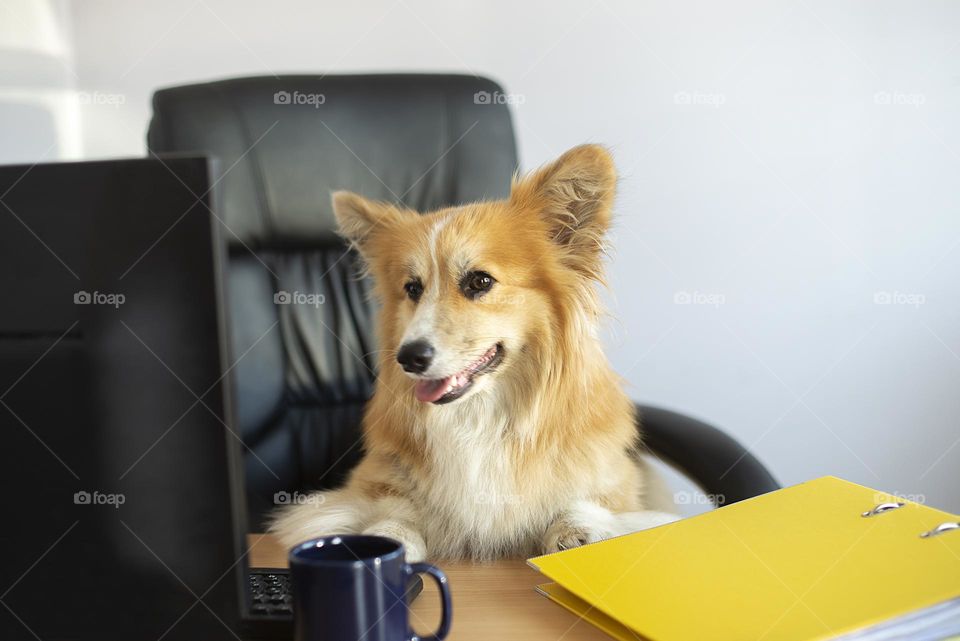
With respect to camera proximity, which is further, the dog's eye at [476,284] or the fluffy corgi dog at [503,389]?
the dog's eye at [476,284]

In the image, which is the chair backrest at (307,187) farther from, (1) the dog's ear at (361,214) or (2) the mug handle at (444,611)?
(2) the mug handle at (444,611)

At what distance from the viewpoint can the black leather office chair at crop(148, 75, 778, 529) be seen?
1.76 metres

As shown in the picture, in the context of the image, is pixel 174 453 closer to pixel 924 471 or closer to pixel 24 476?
pixel 24 476

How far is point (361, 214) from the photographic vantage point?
1528 mm

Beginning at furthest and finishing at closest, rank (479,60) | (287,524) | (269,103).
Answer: (479,60)
(269,103)
(287,524)

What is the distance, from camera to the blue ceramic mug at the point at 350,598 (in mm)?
637

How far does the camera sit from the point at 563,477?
50.1 inches

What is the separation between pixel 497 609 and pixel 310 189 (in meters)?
1.22

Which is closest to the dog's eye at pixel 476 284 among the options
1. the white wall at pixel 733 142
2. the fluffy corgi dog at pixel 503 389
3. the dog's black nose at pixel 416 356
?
the fluffy corgi dog at pixel 503 389

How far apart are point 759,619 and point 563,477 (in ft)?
1.88

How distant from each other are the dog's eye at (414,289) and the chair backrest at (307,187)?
437mm

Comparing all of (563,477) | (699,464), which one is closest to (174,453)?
(563,477)

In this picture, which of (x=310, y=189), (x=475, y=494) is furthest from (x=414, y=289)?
(x=310, y=189)

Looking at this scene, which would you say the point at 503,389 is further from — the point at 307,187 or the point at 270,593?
the point at 307,187
